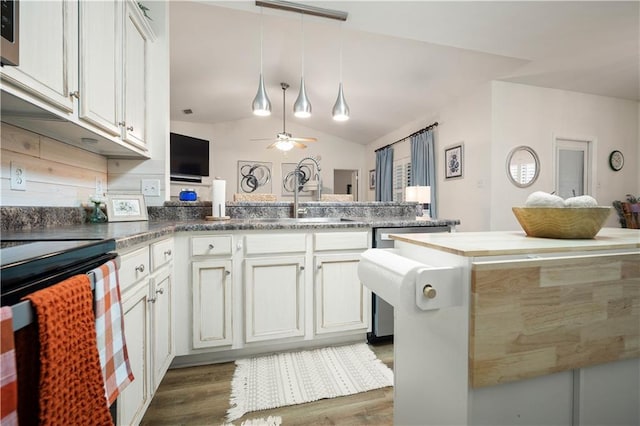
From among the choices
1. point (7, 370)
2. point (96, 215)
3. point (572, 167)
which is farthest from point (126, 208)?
point (572, 167)

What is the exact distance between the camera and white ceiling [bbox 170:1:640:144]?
2475 mm

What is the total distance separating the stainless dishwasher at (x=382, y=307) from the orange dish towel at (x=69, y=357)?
61.3 inches

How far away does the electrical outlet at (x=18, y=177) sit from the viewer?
47.2 inches

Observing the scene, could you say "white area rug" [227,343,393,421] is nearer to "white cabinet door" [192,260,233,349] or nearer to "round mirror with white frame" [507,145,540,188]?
"white cabinet door" [192,260,233,349]

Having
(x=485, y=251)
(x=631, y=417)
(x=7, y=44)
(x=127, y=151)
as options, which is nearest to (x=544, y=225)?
(x=485, y=251)

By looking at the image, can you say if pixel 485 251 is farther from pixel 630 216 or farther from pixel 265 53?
pixel 630 216

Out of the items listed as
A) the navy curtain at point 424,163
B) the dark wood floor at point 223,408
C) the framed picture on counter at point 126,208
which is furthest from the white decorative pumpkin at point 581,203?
the navy curtain at point 424,163

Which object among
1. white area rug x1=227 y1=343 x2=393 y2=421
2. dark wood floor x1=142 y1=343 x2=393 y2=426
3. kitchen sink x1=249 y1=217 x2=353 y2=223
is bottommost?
dark wood floor x1=142 y1=343 x2=393 y2=426

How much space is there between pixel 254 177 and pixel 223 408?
19.5 feet

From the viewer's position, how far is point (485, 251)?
693 mm

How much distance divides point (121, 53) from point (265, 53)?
8.52 ft

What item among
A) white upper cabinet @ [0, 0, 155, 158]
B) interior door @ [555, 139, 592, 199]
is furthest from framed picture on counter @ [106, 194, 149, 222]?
interior door @ [555, 139, 592, 199]

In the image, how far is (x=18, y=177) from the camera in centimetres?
122

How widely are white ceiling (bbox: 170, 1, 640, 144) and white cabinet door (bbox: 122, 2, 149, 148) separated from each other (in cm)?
88
